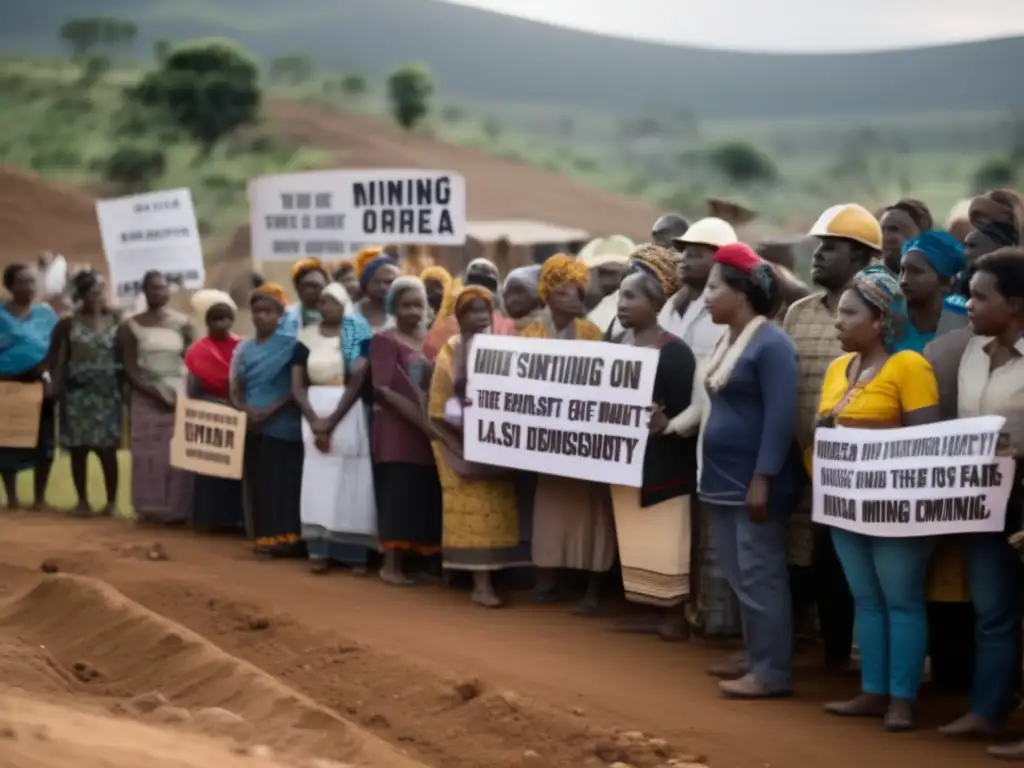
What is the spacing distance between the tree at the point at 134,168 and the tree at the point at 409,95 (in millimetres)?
11273

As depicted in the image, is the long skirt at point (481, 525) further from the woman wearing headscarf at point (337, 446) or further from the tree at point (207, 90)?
the tree at point (207, 90)

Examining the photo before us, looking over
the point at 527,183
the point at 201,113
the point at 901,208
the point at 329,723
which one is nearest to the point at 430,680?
the point at 329,723

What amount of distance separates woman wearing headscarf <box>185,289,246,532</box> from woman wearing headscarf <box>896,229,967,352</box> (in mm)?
5909

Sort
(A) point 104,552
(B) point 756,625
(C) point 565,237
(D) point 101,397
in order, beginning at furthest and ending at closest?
(C) point 565,237, (D) point 101,397, (A) point 104,552, (B) point 756,625

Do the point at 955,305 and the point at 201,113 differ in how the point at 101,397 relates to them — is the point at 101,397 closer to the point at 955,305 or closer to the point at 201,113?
the point at 955,305

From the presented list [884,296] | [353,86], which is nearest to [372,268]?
[884,296]

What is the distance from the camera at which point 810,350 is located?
8.39 meters

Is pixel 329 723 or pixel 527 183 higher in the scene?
pixel 527 183

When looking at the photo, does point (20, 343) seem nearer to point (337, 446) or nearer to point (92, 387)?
point (92, 387)

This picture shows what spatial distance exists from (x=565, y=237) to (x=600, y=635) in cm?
1995

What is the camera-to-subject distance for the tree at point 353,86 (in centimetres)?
6869

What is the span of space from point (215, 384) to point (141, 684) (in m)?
4.12

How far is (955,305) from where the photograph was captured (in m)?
8.03

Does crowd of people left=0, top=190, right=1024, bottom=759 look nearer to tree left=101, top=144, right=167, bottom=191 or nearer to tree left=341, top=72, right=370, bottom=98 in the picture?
tree left=101, top=144, right=167, bottom=191
